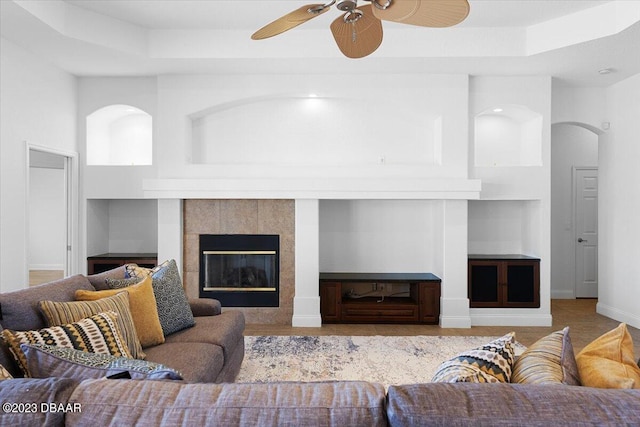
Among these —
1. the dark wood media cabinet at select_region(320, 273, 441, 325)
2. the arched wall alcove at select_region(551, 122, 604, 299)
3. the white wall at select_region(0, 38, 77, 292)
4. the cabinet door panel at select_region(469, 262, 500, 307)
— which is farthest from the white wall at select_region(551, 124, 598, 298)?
the white wall at select_region(0, 38, 77, 292)

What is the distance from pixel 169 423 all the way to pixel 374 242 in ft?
14.6

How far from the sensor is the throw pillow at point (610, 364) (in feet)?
4.01

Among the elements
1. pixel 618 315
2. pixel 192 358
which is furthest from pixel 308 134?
pixel 618 315

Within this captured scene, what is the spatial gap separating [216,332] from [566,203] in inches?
220

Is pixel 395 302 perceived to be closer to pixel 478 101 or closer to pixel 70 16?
pixel 478 101

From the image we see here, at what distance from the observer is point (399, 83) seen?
4.84 m

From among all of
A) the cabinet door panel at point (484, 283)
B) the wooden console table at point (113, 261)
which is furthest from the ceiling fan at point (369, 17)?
the wooden console table at point (113, 261)

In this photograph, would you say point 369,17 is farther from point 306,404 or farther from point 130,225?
point 130,225

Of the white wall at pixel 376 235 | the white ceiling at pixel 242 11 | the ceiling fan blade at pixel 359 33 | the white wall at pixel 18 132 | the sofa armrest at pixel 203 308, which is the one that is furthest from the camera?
the white wall at pixel 376 235

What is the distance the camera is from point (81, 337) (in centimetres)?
188

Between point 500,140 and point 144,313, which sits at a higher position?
point 500,140

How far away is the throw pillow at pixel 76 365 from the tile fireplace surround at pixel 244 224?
11.1 feet

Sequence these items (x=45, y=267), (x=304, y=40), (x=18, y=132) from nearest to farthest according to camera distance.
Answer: (x=18, y=132) → (x=304, y=40) → (x=45, y=267)

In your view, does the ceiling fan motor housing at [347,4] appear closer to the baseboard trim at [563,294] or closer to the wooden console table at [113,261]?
the wooden console table at [113,261]
